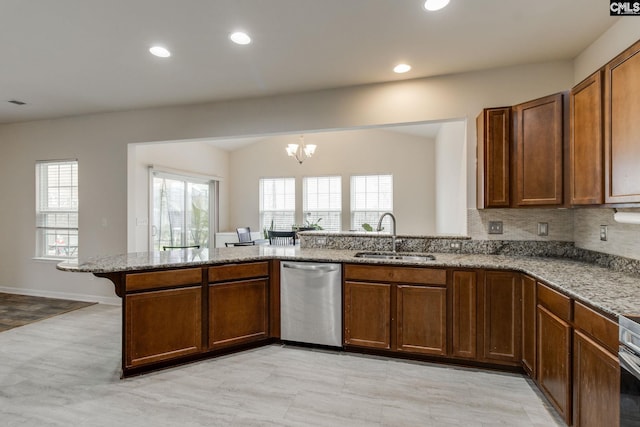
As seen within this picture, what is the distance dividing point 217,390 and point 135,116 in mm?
3707

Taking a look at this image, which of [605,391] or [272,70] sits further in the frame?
[272,70]

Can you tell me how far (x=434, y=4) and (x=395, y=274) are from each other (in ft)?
6.52

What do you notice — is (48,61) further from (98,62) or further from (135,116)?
(135,116)

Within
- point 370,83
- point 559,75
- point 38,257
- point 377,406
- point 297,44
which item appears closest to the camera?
point 377,406

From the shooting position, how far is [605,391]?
1.46 m

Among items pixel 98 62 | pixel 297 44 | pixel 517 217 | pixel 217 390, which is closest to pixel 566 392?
pixel 517 217

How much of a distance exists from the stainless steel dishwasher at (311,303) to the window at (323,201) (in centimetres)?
434

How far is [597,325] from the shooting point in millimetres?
1521

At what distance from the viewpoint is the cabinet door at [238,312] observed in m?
2.84

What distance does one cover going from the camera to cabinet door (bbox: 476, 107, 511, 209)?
281cm

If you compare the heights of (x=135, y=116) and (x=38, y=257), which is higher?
A: (x=135, y=116)

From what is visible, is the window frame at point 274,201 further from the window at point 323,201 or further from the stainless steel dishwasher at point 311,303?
the stainless steel dishwasher at point 311,303

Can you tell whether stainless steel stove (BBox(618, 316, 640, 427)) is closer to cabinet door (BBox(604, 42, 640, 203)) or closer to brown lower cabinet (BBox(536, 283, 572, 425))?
brown lower cabinet (BBox(536, 283, 572, 425))

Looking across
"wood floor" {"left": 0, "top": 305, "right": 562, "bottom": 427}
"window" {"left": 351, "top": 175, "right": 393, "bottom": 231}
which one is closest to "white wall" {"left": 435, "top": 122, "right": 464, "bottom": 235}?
"wood floor" {"left": 0, "top": 305, "right": 562, "bottom": 427}
